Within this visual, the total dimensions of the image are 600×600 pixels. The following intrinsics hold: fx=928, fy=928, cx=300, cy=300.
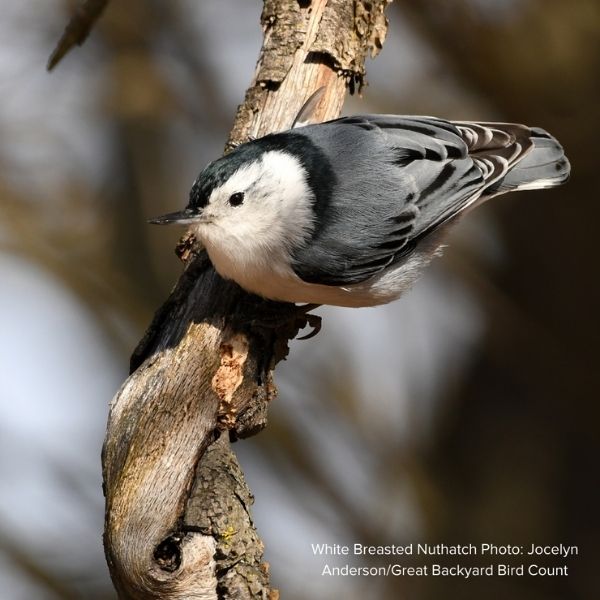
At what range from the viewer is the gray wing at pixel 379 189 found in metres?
2.24

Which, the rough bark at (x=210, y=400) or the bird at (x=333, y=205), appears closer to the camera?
the rough bark at (x=210, y=400)

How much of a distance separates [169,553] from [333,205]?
904 millimetres

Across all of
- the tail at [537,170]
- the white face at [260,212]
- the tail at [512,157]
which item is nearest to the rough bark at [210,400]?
the white face at [260,212]

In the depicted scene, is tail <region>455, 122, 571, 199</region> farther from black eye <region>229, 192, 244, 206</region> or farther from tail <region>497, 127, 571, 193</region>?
black eye <region>229, 192, 244, 206</region>

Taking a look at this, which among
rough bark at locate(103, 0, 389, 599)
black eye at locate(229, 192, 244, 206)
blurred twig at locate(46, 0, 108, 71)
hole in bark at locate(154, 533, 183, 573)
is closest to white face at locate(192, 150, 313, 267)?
black eye at locate(229, 192, 244, 206)

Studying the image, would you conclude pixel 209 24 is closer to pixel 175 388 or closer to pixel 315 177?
pixel 315 177

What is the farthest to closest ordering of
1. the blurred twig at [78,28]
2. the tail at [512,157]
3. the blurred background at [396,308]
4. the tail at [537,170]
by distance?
the blurred background at [396,308]
the tail at [537,170]
the tail at [512,157]
the blurred twig at [78,28]

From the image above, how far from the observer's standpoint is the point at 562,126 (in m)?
3.54

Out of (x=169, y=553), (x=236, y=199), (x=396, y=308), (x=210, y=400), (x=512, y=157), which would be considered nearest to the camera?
(x=169, y=553)

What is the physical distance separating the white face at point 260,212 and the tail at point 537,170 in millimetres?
693

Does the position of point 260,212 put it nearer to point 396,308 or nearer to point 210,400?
point 210,400

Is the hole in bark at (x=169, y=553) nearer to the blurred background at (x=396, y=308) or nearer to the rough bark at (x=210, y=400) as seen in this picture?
the rough bark at (x=210, y=400)

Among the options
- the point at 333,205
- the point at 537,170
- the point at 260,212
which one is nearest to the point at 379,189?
the point at 333,205

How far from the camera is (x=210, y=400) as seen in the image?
2.05 metres
